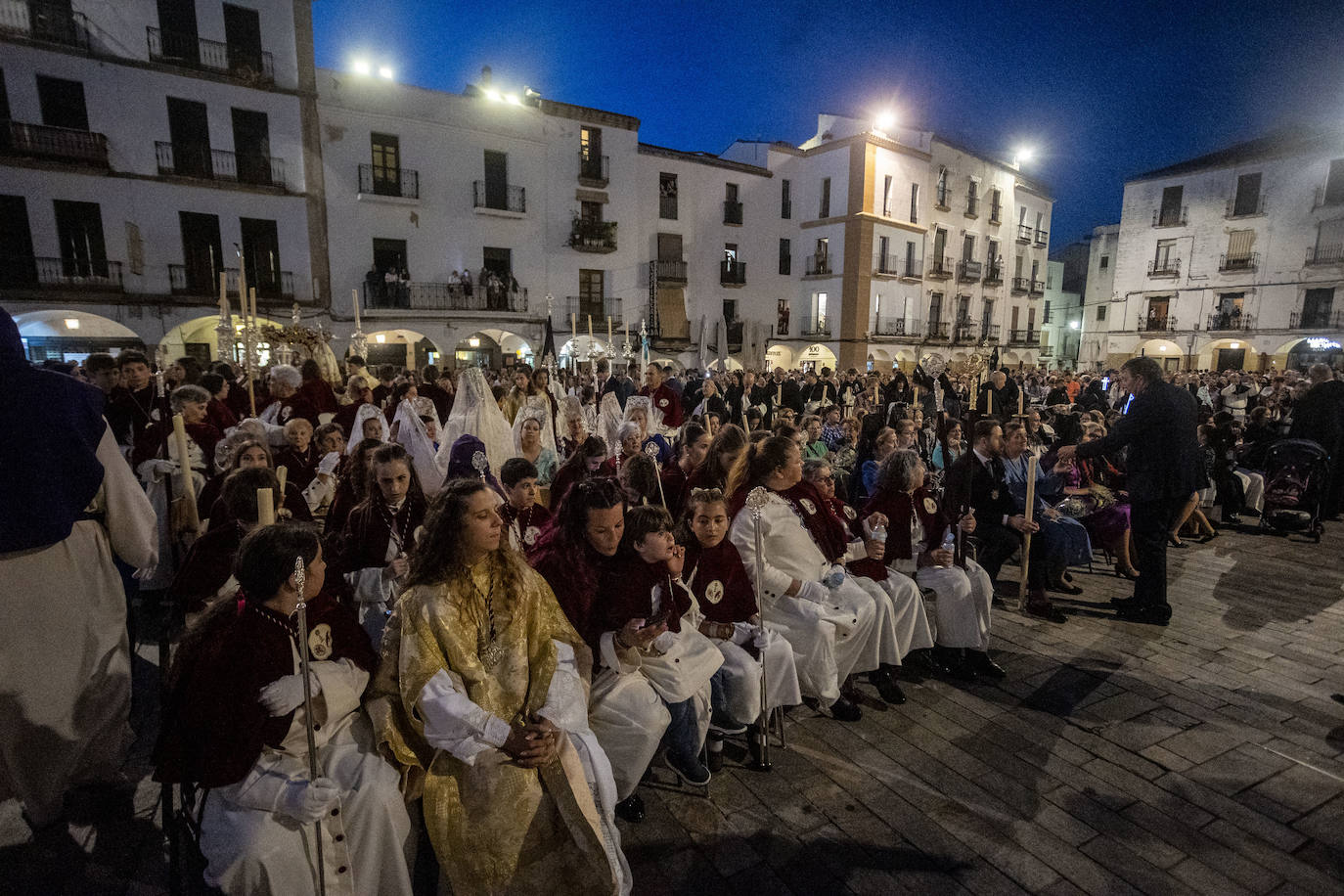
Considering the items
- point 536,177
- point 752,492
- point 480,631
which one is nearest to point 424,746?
point 480,631

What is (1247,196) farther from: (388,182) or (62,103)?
(62,103)

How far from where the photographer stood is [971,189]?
34344mm

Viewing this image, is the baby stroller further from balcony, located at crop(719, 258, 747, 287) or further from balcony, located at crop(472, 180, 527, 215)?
balcony, located at crop(719, 258, 747, 287)

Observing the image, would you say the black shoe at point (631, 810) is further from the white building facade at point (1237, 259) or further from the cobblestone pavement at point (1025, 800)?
the white building facade at point (1237, 259)

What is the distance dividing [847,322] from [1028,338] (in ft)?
54.5

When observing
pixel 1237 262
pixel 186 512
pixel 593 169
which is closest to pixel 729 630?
pixel 186 512

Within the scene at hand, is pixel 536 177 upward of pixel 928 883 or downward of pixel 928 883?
upward

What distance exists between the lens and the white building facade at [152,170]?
1611cm

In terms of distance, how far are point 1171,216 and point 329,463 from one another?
41039 mm

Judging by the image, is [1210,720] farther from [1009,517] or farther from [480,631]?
[480,631]

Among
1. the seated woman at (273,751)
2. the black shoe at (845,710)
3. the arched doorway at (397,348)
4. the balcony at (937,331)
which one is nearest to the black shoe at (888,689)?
the black shoe at (845,710)

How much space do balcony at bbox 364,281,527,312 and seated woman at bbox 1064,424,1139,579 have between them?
1999 centimetres

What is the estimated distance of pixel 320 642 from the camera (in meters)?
2.61

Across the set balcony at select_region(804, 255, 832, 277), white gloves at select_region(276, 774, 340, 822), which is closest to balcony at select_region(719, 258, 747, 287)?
balcony at select_region(804, 255, 832, 277)
